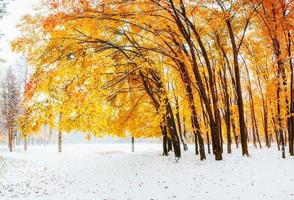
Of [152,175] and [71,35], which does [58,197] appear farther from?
[71,35]

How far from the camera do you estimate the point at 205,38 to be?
1955cm

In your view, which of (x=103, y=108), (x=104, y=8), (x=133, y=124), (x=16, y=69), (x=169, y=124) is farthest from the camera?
(x=16, y=69)

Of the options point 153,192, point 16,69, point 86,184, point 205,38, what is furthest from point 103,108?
point 16,69

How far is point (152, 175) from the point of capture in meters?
13.9

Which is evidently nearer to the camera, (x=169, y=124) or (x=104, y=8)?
(x=104, y=8)

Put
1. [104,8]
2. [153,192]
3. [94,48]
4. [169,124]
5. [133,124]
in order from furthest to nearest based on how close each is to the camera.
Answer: [133,124] → [169,124] → [94,48] → [104,8] → [153,192]

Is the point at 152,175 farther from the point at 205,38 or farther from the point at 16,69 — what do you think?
the point at 16,69

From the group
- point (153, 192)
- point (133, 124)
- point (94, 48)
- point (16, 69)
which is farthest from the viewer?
point (16, 69)

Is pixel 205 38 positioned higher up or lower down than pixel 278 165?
higher up

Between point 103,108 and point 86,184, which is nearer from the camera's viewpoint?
point 103,108

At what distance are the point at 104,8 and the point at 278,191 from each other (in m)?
8.64

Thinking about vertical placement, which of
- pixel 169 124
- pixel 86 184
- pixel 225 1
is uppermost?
pixel 225 1

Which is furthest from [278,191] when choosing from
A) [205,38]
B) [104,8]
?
[205,38]

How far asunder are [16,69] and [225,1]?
32.9 meters
